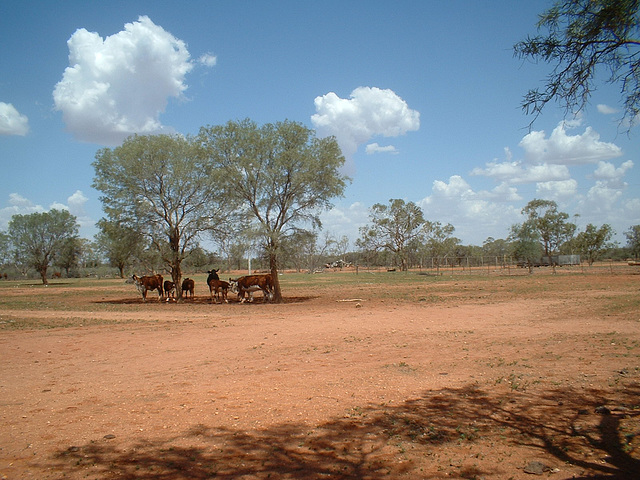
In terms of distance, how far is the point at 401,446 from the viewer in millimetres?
4852

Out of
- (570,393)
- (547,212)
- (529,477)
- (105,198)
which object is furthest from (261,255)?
(547,212)

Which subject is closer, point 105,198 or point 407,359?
point 407,359

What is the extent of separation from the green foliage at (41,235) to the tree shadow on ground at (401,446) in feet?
218

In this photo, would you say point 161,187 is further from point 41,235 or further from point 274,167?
point 41,235

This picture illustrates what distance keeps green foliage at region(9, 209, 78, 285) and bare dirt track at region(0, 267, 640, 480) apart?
58.6 metres

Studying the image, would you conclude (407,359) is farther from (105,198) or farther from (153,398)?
(105,198)

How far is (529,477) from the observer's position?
13.5 ft

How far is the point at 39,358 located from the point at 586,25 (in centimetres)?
1216

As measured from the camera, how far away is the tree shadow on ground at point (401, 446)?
170 inches

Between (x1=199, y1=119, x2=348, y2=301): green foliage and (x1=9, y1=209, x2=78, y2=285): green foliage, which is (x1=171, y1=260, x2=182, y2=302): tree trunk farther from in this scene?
(x1=9, y1=209, x2=78, y2=285): green foliage

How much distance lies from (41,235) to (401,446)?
233ft

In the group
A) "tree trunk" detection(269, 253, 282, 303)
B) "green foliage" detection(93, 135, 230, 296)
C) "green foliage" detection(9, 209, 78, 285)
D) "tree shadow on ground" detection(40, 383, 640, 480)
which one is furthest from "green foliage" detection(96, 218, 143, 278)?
"green foliage" detection(9, 209, 78, 285)

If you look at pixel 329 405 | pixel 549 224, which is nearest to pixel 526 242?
pixel 549 224

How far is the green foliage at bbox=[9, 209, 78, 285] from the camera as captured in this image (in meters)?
61.6
